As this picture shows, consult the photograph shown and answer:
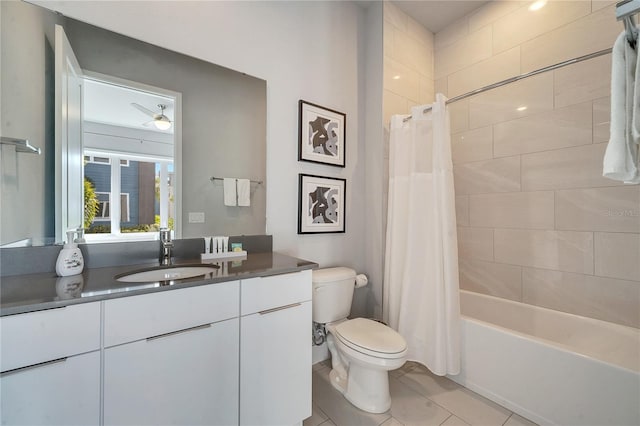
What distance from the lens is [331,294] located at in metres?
1.71

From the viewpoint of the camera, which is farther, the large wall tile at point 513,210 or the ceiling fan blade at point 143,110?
the large wall tile at point 513,210

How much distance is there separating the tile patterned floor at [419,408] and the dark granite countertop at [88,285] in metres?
0.91

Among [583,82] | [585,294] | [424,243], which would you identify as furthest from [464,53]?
[585,294]

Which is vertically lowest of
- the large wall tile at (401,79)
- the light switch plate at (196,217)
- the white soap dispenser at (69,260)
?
the white soap dispenser at (69,260)

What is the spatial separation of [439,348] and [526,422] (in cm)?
51

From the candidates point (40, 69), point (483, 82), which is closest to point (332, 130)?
point (483, 82)

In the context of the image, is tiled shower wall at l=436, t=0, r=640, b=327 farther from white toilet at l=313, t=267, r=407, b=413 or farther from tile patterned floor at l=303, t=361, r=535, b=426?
white toilet at l=313, t=267, r=407, b=413

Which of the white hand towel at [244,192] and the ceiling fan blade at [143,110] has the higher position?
the ceiling fan blade at [143,110]

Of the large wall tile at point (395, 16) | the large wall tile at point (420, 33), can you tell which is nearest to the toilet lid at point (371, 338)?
the large wall tile at point (395, 16)

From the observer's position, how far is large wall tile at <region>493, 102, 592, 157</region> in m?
1.71

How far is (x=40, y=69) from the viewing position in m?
1.10

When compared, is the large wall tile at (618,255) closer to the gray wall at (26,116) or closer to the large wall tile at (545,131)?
the large wall tile at (545,131)

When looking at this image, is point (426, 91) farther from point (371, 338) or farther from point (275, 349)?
point (275, 349)

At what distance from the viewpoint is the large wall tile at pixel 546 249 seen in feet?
5.59
